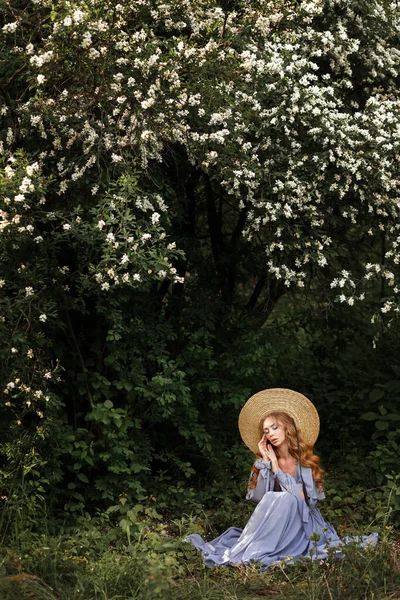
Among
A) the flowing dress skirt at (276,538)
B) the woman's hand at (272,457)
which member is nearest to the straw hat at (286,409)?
the woman's hand at (272,457)

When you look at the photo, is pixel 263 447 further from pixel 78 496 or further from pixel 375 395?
pixel 375 395

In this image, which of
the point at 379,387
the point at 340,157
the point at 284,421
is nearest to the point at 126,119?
the point at 340,157

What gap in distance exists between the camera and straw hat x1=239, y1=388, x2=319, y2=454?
5906mm

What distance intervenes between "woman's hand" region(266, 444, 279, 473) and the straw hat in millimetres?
142

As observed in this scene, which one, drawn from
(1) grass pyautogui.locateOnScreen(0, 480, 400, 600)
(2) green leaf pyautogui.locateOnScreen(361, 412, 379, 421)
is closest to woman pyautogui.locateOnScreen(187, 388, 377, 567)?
(1) grass pyautogui.locateOnScreen(0, 480, 400, 600)

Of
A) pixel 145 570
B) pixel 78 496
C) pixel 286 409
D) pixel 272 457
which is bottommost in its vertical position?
pixel 145 570

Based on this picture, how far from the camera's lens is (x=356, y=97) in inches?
282

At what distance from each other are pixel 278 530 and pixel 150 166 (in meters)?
2.63

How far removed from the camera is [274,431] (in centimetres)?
583

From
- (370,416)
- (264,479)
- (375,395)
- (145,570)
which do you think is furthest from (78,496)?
(375,395)

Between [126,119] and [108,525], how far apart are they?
262cm

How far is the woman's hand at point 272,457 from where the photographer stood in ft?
18.9

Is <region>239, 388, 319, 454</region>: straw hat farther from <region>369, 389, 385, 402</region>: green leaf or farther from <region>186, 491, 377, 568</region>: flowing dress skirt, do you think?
<region>369, 389, 385, 402</region>: green leaf

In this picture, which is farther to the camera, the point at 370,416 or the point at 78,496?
the point at 370,416
